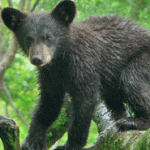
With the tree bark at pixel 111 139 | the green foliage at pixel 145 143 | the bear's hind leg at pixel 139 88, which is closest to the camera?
the green foliage at pixel 145 143

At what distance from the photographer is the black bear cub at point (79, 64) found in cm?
473

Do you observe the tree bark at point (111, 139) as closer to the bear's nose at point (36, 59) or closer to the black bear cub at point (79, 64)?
the black bear cub at point (79, 64)

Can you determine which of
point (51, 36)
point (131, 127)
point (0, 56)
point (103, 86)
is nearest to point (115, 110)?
A: point (103, 86)

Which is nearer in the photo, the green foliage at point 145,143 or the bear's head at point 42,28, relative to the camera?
the green foliage at point 145,143

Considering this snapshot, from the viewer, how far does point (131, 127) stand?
459cm

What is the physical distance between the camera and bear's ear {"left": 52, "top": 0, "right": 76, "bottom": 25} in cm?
480

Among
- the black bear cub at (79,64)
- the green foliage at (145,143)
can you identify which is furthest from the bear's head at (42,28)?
the green foliage at (145,143)

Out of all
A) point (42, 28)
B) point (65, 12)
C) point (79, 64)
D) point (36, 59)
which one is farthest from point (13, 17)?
point (79, 64)

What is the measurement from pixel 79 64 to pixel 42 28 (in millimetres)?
892

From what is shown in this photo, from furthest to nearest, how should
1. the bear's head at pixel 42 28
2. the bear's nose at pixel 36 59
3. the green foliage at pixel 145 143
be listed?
the bear's head at pixel 42 28 < the bear's nose at pixel 36 59 < the green foliage at pixel 145 143

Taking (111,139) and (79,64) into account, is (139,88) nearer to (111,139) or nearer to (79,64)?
(79,64)

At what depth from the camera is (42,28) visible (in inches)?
184

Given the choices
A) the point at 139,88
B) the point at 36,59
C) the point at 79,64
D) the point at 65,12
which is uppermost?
the point at 65,12

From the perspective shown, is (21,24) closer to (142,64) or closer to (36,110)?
(36,110)
